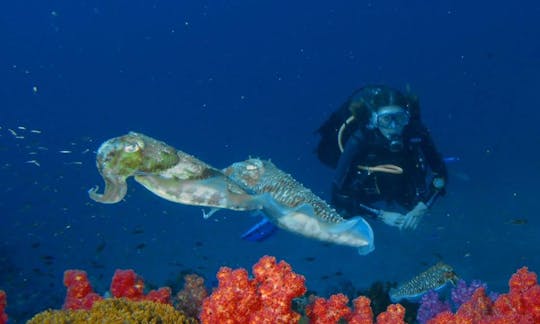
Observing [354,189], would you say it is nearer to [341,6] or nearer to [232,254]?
[232,254]

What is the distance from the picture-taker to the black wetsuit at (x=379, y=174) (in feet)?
25.4

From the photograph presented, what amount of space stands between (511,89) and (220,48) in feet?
124

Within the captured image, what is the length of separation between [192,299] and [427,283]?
4167mm

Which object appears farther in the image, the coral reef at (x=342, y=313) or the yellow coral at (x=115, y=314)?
the coral reef at (x=342, y=313)

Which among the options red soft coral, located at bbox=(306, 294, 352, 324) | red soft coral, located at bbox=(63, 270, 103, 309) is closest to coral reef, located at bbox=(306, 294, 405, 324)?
red soft coral, located at bbox=(306, 294, 352, 324)

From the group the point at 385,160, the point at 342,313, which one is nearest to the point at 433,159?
the point at 385,160

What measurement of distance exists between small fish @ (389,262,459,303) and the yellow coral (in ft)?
16.0

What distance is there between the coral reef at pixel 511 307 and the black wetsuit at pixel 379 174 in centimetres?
344

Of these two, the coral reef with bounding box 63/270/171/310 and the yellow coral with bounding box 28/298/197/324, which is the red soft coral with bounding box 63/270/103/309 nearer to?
the coral reef with bounding box 63/270/171/310

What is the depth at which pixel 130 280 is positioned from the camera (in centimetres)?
518

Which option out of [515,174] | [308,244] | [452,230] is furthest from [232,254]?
[515,174]

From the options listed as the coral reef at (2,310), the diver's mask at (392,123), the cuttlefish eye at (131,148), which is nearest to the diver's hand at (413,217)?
the diver's mask at (392,123)

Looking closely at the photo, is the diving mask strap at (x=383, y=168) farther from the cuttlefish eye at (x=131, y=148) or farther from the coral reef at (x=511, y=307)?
the cuttlefish eye at (x=131, y=148)

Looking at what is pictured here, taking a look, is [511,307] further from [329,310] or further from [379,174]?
[379,174]
